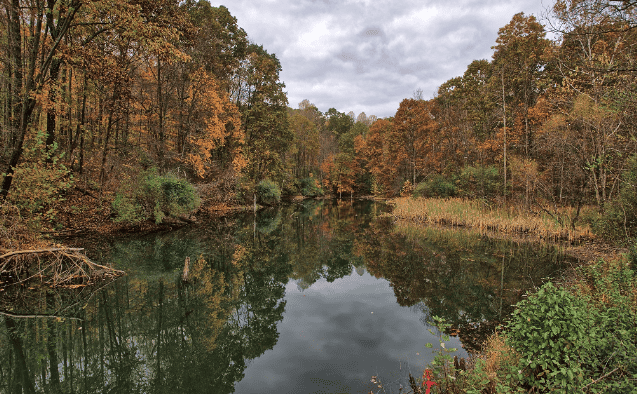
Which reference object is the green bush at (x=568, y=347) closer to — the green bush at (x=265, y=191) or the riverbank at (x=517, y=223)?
the riverbank at (x=517, y=223)

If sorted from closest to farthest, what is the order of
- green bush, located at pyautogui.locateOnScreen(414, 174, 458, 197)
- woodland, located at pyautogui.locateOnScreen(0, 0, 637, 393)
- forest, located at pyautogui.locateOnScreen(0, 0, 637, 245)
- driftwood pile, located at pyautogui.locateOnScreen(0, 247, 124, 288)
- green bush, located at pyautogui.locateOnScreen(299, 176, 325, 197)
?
1. woodland, located at pyautogui.locateOnScreen(0, 0, 637, 393)
2. driftwood pile, located at pyautogui.locateOnScreen(0, 247, 124, 288)
3. forest, located at pyautogui.locateOnScreen(0, 0, 637, 245)
4. green bush, located at pyautogui.locateOnScreen(414, 174, 458, 197)
5. green bush, located at pyautogui.locateOnScreen(299, 176, 325, 197)

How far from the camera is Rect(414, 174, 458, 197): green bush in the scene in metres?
22.8

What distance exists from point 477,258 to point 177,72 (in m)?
19.6

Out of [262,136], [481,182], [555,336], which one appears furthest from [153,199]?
[481,182]

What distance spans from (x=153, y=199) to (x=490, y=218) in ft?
58.2

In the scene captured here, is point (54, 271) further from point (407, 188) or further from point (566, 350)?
point (407, 188)

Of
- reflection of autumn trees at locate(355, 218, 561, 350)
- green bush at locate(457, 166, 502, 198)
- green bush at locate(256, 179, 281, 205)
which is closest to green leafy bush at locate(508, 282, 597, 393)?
reflection of autumn trees at locate(355, 218, 561, 350)

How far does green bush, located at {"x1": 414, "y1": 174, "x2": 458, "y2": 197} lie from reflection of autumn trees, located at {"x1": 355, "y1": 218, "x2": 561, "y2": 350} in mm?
8059

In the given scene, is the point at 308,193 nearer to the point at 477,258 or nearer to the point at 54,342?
the point at 477,258

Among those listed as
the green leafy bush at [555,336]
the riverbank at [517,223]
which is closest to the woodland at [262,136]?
the green leafy bush at [555,336]

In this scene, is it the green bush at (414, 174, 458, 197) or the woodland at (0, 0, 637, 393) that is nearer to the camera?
the woodland at (0, 0, 637, 393)

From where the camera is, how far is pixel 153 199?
14.6m

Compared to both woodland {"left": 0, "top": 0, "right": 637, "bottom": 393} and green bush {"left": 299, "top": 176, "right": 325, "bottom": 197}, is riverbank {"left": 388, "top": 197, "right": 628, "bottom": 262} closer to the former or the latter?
woodland {"left": 0, "top": 0, "right": 637, "bottom": 393}

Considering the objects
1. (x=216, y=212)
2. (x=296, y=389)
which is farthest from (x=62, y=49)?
(x=216, y=212)
